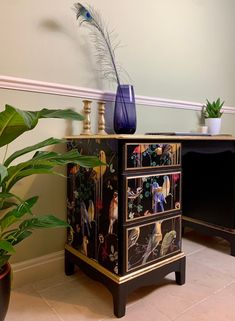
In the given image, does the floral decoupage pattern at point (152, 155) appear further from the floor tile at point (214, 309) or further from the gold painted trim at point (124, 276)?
the floor tile at point (214, 309)

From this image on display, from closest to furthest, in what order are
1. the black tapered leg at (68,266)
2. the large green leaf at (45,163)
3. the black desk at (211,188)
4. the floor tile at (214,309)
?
the large green leaf at (45,163) → the floor tile at (214,309) → the black tapered leg at (68,266) → the black desk at (211,188)

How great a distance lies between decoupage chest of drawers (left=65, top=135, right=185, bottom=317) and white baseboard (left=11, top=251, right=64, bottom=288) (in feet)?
0.49

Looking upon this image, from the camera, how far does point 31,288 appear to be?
1248 millimetres

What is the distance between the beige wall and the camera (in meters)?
1.26

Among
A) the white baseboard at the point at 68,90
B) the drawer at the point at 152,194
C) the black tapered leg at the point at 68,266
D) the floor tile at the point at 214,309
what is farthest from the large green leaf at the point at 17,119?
the floor tile at the point at 214,309

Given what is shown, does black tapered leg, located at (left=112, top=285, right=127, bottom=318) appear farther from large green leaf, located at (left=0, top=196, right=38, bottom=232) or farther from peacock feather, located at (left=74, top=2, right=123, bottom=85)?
peacock feather, located at (left=74, top=2, right=123, bottom=85)

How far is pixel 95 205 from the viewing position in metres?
1.16

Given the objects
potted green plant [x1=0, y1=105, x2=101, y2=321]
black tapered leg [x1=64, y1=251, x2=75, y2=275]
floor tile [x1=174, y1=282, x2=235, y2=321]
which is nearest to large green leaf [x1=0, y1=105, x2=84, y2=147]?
potted green plant [x1=0, y1=105, x2=101, y2=321]

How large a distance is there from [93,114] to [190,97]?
2.85 feet

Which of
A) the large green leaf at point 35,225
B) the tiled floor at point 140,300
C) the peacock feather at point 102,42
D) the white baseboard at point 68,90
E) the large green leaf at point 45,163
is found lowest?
the tiled floor at point 140,300

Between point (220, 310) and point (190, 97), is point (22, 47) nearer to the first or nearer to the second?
point (190, 97)

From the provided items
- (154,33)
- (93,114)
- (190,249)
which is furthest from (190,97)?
(190,249)

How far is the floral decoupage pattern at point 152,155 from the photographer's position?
104 centimetres

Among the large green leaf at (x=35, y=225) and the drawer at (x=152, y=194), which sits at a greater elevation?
the drawer at (x=152, y=194)
